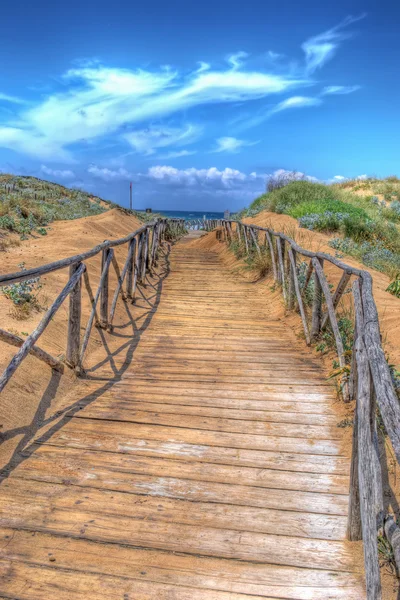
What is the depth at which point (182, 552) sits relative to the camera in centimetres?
259

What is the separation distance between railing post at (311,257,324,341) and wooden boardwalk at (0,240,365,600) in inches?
40.7

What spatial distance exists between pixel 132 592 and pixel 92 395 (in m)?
2.51

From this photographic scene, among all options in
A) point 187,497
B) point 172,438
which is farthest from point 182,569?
point 172,438

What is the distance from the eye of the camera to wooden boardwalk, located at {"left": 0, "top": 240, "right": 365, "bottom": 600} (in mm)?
2404

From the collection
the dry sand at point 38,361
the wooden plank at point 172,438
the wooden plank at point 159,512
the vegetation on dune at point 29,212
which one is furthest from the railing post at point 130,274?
the wooden plank at point 159,512

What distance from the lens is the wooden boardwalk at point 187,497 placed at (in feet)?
7.89

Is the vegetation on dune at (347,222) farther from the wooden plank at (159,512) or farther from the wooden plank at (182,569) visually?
the wooden plank at (182,569)

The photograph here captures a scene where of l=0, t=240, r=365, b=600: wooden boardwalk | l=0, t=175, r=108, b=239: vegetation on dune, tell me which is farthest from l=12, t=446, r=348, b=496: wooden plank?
l=0, t=175, r=108, b=239: vegetation on dune

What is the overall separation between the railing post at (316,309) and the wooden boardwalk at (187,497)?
103 centimetres

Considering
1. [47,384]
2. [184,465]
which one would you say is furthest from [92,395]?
[184,465]

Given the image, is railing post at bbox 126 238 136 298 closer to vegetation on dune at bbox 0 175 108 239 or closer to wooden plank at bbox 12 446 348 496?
vegetation on dune at bbox 0 175 108 239

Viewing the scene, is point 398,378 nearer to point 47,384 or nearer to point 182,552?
point 182,552

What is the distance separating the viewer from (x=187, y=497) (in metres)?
3.05

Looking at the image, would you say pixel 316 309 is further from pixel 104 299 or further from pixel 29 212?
pixel 29 212
